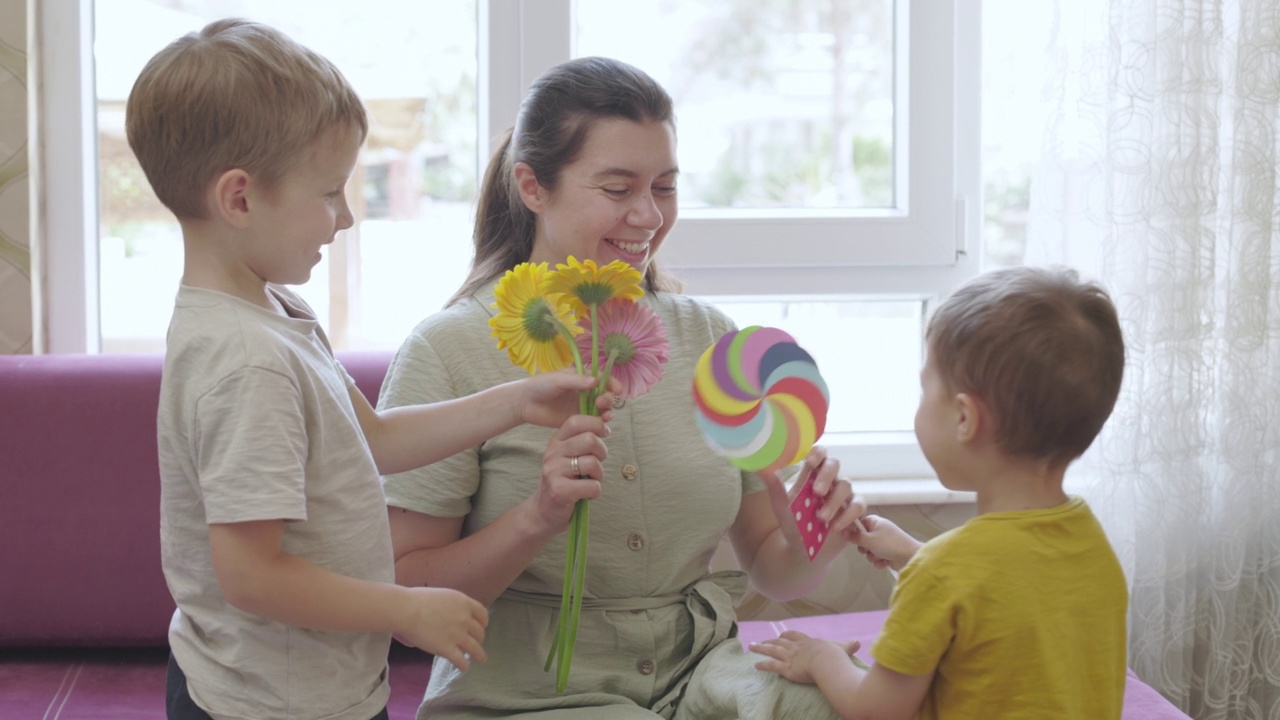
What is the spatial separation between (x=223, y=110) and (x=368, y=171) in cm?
163

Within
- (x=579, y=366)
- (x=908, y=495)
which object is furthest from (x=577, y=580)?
(x=908, y=495)

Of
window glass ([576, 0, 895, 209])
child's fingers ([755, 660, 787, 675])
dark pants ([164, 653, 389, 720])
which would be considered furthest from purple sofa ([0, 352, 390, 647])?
window glass ([576, 0, 895, 209])

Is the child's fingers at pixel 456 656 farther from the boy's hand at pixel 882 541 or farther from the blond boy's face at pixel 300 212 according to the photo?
the boy's hand at pixel 882 541

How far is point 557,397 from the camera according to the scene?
57.7 inches

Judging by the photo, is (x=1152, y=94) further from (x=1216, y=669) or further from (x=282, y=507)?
(x=282, y=507)

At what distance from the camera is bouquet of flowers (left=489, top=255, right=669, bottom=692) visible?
1.36 meters

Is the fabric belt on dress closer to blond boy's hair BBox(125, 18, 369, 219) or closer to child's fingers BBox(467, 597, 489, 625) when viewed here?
child's fingers BBox(467, 597, 489, 625)

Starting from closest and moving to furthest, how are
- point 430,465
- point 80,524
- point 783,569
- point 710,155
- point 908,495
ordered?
point 430,465 → point 783,569 → point 80,524 → point 908,495 → point 710,155

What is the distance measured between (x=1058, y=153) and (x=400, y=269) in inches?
55.0

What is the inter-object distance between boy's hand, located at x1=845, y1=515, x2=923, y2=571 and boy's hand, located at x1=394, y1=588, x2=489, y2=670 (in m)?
0.54

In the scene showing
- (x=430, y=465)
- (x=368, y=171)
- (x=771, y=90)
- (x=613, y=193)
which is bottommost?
(x=430, y=465)

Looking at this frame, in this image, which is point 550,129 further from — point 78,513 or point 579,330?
point 78,513

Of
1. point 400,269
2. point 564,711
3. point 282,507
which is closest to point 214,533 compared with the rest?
point 282,507

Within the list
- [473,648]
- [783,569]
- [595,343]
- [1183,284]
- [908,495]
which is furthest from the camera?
[908,495]
